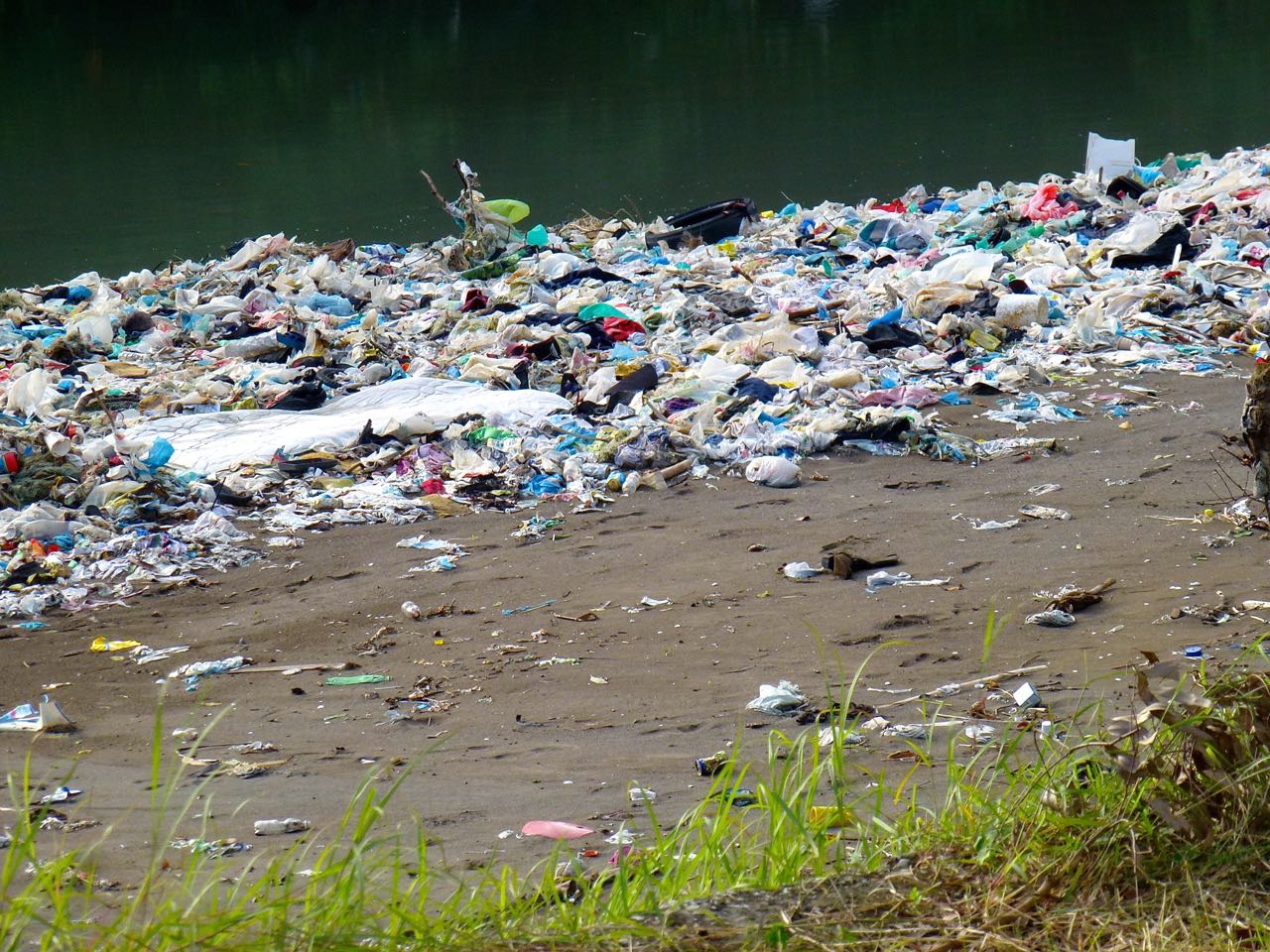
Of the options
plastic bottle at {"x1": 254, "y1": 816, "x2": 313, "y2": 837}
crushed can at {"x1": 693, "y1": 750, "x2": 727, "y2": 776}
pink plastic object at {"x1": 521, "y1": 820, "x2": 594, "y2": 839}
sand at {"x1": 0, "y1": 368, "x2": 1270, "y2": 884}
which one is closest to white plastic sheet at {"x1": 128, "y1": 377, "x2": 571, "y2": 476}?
sand at {"x1": 0, "y1": 368, "x2": 1270, "y2": 884}

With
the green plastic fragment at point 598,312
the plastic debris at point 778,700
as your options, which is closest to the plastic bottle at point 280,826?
the plastic debris at point 778,700

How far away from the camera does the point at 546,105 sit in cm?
2003

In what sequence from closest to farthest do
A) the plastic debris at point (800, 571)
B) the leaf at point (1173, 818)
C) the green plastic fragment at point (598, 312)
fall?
1. the leaf at point (1173, 818)
2. the plastic debris at point (800, 571)
3. the green plastic fragment at point (598, 312)

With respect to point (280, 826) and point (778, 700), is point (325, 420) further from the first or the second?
point (280, 826)

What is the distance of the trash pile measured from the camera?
5188mm

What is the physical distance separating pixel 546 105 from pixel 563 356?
14067 millimetres

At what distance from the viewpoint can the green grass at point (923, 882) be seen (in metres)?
1.59

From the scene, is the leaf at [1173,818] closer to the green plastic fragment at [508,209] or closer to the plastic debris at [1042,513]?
the plastic debris at [1042,513]

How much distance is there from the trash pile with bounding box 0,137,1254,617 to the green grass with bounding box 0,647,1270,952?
308 centimetres

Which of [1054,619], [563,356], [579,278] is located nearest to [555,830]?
[1054,619]

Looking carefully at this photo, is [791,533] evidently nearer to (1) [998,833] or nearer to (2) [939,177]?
(1) [998,833]

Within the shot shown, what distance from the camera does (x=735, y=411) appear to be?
583cm

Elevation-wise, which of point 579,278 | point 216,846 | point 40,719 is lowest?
point 579,278

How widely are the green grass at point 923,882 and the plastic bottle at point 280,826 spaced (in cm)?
65
